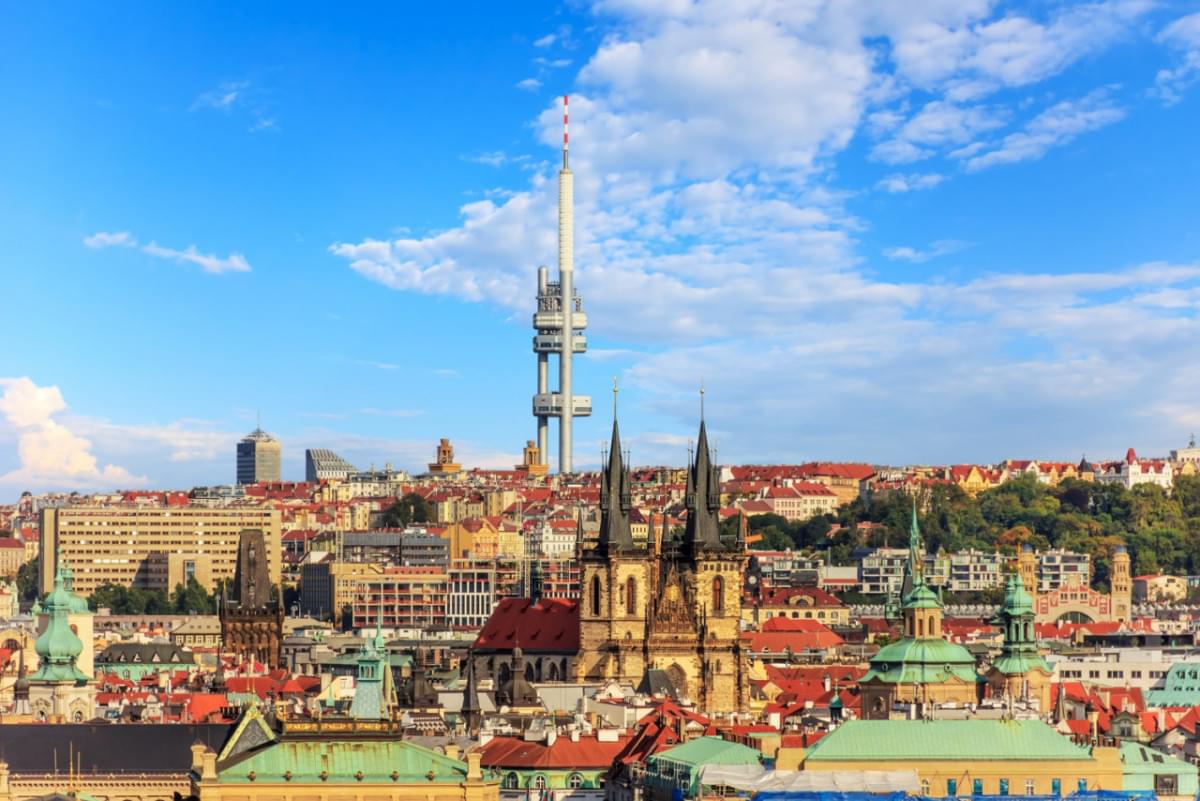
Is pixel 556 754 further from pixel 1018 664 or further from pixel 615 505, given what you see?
pixel 615 505

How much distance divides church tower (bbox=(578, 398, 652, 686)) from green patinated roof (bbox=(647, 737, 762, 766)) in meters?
42.6

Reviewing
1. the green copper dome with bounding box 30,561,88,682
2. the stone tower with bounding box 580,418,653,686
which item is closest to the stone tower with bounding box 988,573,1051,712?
the stone tower with bounding box 580,418,653,686

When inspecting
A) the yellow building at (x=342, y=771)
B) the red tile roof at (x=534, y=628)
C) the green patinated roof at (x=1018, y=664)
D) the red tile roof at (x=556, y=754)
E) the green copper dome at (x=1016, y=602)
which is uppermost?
the green copper dome at (x=1016, y=602)

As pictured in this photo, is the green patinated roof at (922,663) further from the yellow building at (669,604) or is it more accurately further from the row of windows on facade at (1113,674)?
the row of windows on facade at (1113,674)

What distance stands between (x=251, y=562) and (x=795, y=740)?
3401 inches

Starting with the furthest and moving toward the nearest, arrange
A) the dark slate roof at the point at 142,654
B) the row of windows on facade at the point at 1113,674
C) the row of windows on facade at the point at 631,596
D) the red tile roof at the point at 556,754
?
the dark slate roof at the point at 142,654 → the row of windows on facade at the point at 1113,674 → the row of windows on facade at the point at 631,596 → the red tile roof at the point at 556,754

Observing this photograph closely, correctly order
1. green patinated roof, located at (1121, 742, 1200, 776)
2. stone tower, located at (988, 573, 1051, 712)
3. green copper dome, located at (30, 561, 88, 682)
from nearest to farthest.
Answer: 1. green patinated roof, located at (1121, 742, 1200, 776)
2. green copper dome, located at (30, 561, 88, 682)
3. stone tower, located at (988, 573, 1051, 712)

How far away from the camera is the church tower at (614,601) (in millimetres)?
122562

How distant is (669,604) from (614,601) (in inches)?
93.1

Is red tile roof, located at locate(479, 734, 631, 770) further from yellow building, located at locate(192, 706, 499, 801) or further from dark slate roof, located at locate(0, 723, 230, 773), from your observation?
yellow building, located at locate(192, 706, 499, 801)

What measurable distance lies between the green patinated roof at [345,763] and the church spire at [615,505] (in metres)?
60.8

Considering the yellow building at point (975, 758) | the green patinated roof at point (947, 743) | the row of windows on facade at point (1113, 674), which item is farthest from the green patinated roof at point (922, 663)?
the row of windows on facade at point (1113, 674)

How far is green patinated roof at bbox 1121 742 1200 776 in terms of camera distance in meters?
81.4

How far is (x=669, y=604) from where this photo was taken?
403 feet
